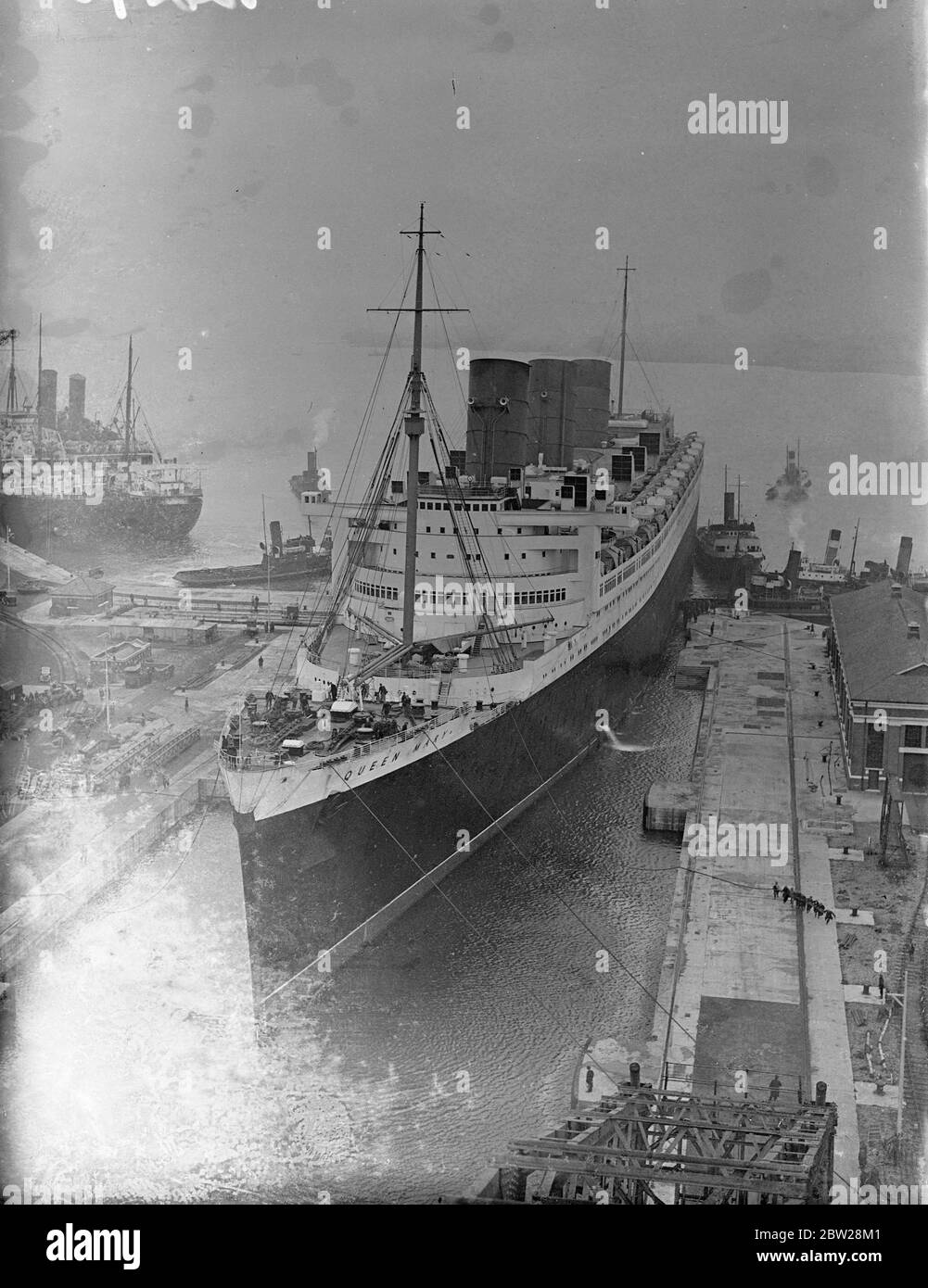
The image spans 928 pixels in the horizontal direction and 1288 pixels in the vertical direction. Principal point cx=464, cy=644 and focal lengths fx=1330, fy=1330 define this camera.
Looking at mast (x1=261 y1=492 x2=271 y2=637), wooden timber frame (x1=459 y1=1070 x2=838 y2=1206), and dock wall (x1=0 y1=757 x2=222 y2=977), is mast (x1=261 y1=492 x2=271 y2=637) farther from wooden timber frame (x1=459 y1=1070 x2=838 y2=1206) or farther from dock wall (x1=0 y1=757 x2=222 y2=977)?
wooden timber frame (x1=459 y1=1070 x2=838 y2=1206)

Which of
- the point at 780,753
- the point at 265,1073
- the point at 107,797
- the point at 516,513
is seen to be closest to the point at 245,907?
the point at 265,1073

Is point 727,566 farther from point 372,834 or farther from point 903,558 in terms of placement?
point 372,834

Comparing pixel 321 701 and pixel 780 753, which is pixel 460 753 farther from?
pixel 780 753

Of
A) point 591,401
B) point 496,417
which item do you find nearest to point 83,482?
point 496,417

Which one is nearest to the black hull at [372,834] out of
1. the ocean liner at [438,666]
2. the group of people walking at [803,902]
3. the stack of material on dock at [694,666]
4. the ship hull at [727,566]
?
the ocean liner at [438,666]

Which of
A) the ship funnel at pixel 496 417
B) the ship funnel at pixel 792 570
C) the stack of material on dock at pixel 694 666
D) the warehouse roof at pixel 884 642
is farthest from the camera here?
the ship funnel at pixel 792 570

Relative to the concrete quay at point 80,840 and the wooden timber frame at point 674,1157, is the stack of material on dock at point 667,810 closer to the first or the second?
the concrete quay at point 80,840

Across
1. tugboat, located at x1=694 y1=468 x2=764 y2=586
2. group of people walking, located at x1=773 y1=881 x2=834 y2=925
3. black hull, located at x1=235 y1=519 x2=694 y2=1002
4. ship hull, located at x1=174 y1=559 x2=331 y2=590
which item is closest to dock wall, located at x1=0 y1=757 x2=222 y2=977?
black hull, located at x1=235 y1=519 x2=694 y2=1002
